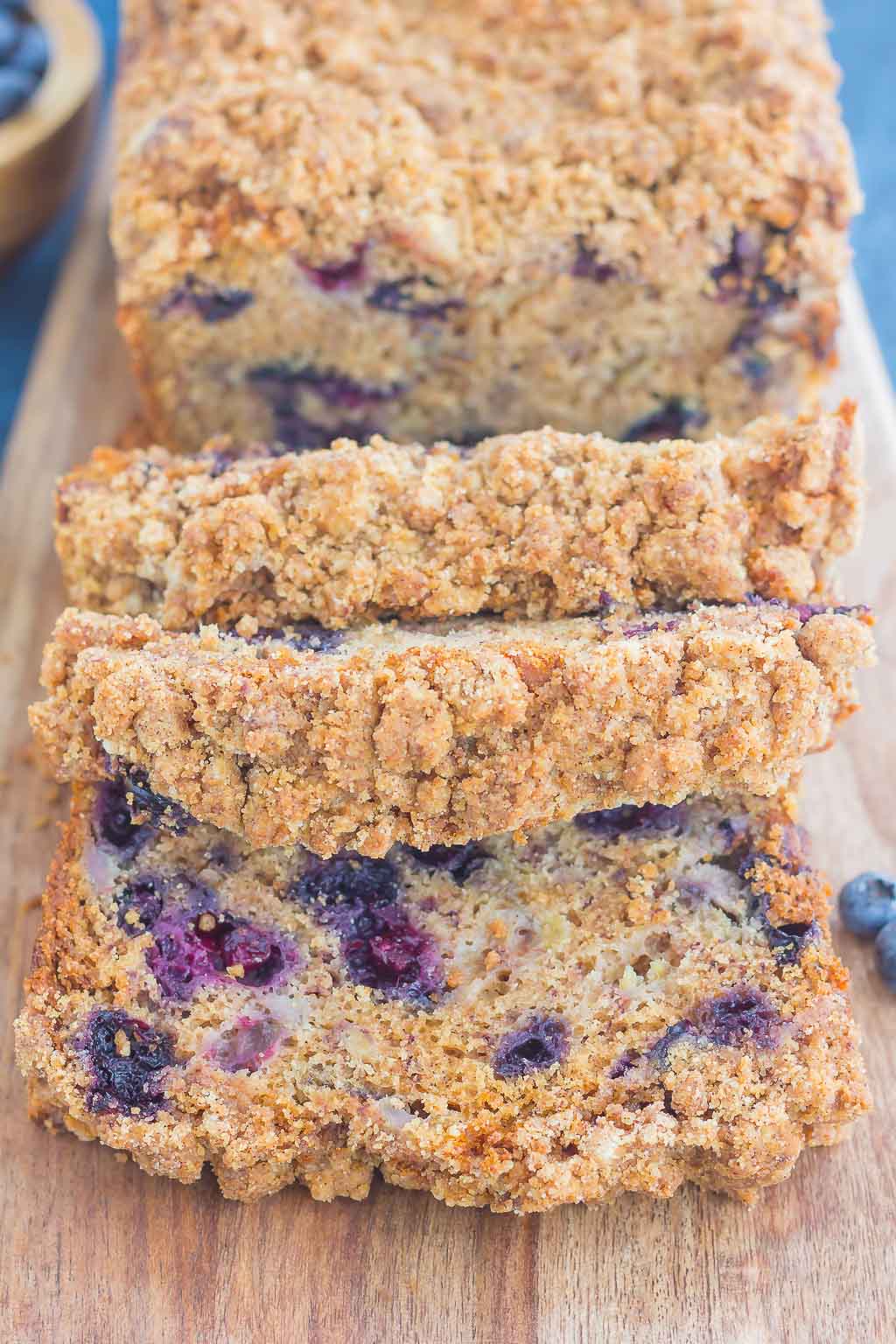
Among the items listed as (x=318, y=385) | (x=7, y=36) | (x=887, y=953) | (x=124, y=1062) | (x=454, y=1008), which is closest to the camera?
(x=124, y=1062)

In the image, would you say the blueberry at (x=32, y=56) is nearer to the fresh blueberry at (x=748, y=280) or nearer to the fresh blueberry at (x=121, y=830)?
the fresh blueberry at (x=748, y=280)

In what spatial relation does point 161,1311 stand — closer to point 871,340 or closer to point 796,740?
point 796,740

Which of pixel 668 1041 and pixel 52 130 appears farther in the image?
pixel 52 130

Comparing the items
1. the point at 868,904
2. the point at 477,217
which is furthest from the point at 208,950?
the point at 477,217

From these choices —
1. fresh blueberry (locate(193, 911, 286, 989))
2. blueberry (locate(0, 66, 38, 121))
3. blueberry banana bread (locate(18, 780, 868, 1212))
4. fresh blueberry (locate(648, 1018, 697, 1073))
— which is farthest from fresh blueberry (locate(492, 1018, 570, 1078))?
blueberry (locate(0, 66, 38, 121))

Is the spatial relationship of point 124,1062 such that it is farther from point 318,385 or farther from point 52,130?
point 52,130

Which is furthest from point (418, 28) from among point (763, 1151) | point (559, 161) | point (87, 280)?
point (763, 1151)
